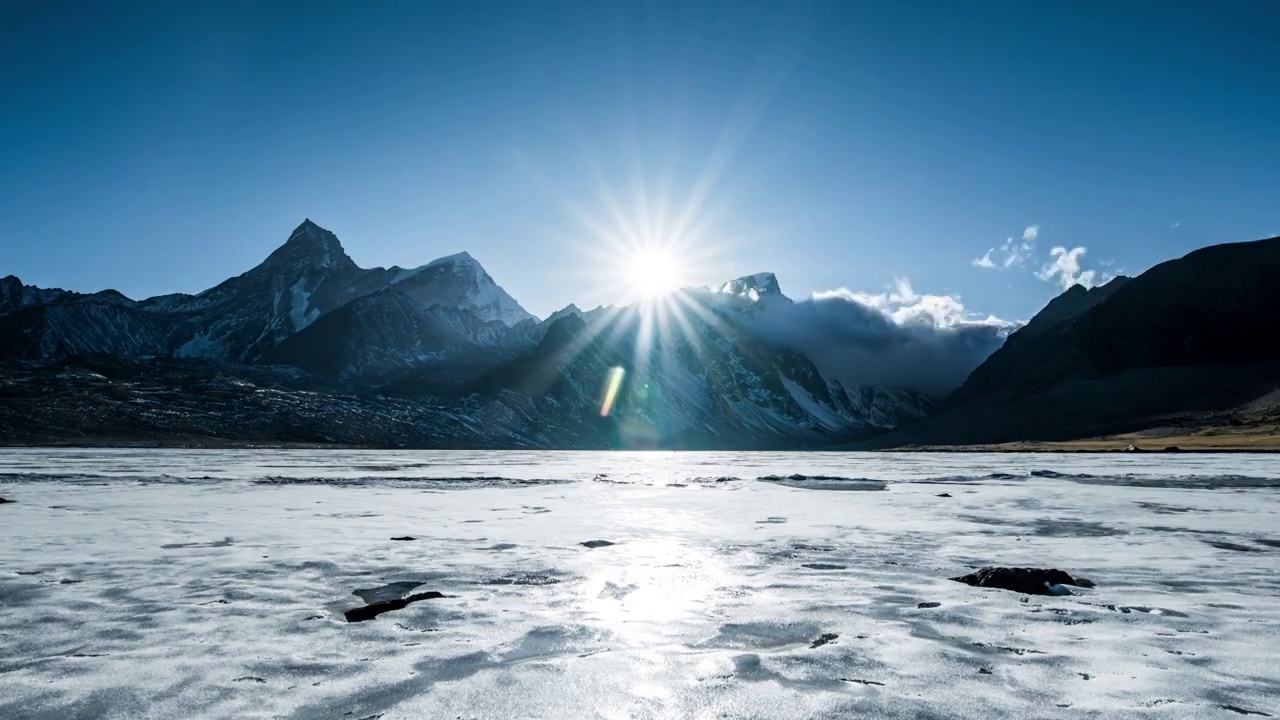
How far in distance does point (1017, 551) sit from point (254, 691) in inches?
641

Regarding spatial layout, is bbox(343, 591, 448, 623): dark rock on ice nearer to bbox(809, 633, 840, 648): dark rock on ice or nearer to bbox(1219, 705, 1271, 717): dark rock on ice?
bbox(809, 633, 840, 648): dark rock on ice

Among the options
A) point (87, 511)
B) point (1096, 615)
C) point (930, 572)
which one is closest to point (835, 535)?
point (930, 572)

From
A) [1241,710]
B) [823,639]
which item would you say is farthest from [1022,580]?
[1241,710]

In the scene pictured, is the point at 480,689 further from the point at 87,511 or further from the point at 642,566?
the point at 87,511

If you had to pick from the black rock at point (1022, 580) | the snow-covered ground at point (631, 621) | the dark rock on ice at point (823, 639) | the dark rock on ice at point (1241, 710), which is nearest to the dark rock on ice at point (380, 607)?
the snow-covered ground at point (631, 621)

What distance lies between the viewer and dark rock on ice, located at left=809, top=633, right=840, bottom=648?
930 centimetres

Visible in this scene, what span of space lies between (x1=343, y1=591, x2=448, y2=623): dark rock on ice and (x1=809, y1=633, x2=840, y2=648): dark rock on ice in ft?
20.1

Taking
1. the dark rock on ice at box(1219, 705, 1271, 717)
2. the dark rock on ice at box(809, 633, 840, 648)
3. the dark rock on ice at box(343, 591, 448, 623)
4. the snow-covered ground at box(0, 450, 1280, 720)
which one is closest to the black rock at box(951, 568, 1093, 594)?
the snow-covered ground at box(0, 450, 1280, 720)

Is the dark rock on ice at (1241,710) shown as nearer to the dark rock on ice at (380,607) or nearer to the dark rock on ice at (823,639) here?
the dark rock on ice at (823,639)

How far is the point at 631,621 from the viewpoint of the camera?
34.2 ft

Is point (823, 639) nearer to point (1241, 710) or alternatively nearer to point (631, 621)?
point (631, 621)

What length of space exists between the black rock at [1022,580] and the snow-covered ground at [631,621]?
0.48 meters

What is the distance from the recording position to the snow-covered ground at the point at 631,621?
7230 mm

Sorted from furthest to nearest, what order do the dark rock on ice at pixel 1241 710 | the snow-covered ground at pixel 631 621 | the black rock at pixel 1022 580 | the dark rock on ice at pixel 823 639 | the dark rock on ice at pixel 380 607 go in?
1. the black rock at pixel 1022 580
2. the dark rock on ice at pixel 380 607
3. the dark rock on ice at pixel 823 639
4. the snow-covered ground at pixel 631 621
5. the dark rock on ice at pixel 1241 710
